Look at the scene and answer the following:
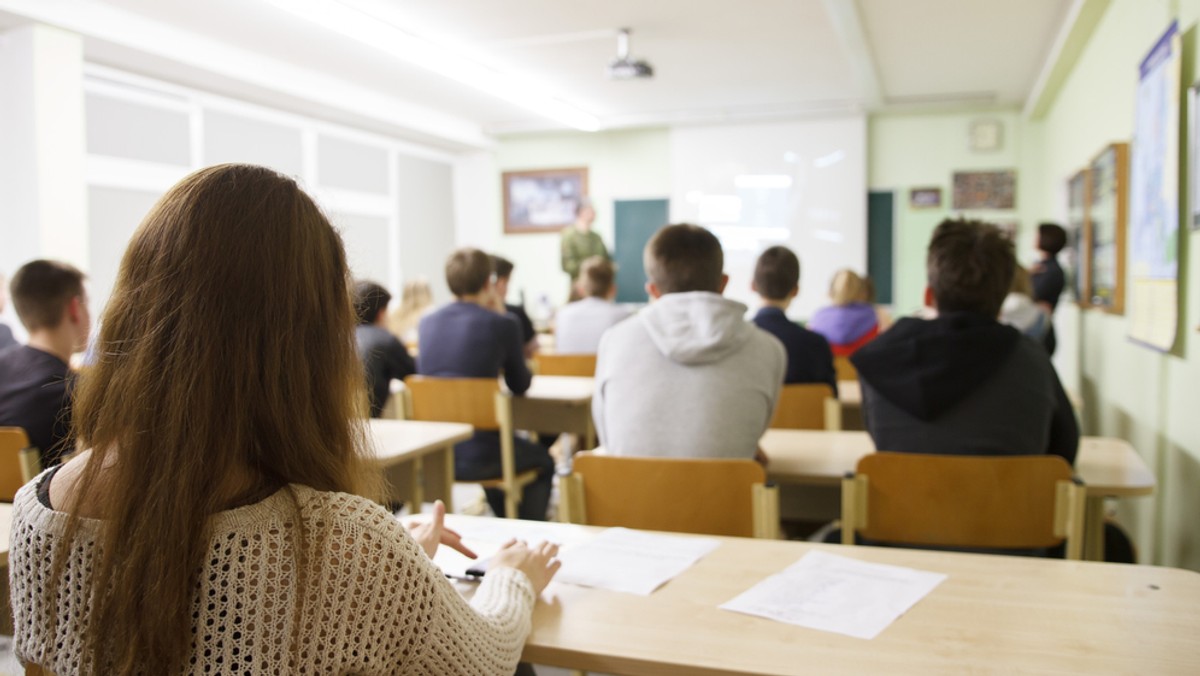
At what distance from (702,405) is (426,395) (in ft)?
5.20

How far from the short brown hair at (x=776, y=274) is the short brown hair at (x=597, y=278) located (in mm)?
1739

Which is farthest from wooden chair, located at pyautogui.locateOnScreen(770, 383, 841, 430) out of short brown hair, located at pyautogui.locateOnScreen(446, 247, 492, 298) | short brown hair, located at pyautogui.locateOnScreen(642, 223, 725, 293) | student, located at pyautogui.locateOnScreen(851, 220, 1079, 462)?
short brown hair, located at pyautogui.locateOnScreen(446, 247, 492, 298)

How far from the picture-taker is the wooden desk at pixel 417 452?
9.06 ft

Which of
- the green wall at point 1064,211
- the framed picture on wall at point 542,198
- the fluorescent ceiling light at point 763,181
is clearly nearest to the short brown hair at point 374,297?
the green wall at point 1064,211

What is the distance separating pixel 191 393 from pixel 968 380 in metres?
1.79

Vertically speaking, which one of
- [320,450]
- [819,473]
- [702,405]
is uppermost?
[320,450]

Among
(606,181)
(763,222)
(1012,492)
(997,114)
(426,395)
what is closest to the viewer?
(1012,492)

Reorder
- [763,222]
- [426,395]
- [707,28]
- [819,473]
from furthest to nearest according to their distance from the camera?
[763,222], [707,28], [426,395], [819,473]

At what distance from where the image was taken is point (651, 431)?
7.84 feet

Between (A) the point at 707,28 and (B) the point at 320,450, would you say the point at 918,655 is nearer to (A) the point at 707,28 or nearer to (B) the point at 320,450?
(B) the point at 320,450

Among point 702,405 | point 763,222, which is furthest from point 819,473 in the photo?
point 763,222

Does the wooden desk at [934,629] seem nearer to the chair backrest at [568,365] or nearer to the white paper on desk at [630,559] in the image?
the white paper on desk at [630,559]

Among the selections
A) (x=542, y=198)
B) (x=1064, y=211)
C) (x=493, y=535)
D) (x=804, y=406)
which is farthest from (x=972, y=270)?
(x=542, y=198)

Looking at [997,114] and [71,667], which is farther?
[997,114]
